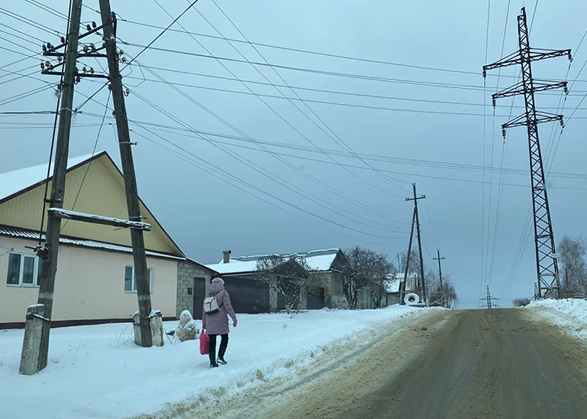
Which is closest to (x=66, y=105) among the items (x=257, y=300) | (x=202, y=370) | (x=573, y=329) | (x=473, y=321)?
(x=202, y=370)

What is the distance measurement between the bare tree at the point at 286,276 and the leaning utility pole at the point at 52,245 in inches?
823


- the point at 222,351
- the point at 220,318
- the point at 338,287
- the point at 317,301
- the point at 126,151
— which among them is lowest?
the point at 222,351

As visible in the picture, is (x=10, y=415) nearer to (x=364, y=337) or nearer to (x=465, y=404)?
(x=465, y=404)

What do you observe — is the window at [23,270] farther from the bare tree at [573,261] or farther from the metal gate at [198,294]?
the bare tree at [573,261]

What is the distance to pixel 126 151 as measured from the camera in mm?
11234

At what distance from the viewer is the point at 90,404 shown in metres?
6.32

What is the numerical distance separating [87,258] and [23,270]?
8.44 feet

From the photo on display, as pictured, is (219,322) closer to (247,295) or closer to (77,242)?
(77,242)

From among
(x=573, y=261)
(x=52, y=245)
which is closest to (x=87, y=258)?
(x=52, y=245)

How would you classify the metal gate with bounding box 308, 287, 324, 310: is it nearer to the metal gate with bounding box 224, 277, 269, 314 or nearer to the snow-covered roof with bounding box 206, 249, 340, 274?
the snow-covered roof with bounding box 206, 249, 340, 274

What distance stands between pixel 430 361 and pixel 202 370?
4.46m

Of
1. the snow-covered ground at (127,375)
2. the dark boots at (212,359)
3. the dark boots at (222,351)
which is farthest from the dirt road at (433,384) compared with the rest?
the dark boots at (222,351)

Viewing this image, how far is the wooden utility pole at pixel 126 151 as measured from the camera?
35.9 ft

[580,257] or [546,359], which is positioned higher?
[580,257]
